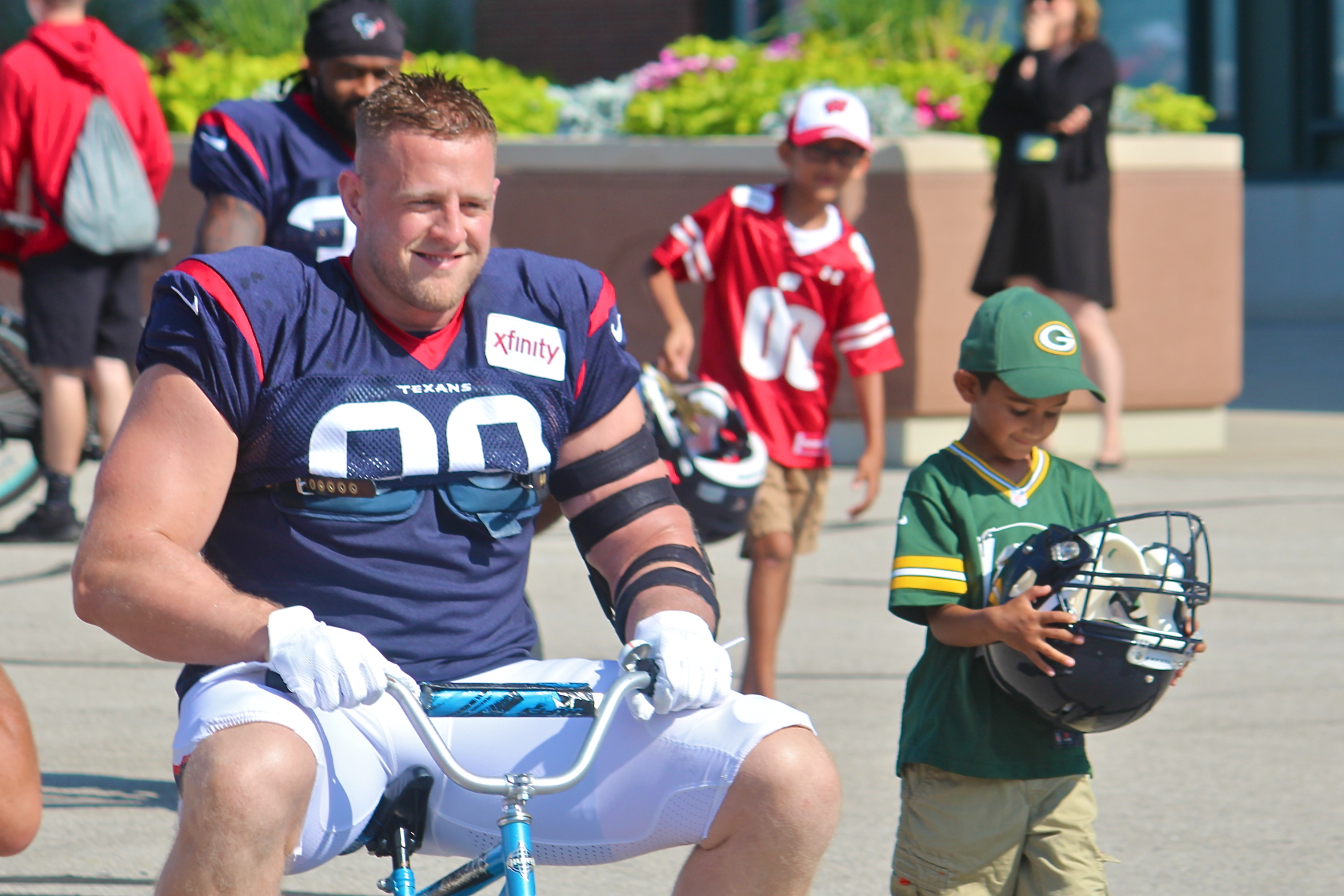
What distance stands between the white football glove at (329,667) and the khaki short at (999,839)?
3.58 ft

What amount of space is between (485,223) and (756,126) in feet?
22.3

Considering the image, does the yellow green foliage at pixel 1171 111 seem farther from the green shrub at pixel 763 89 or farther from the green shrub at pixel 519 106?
the green shrub at pixel 519 106

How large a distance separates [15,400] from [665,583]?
17.6 feet

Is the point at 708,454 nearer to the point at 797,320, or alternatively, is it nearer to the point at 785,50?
the point at 797,320

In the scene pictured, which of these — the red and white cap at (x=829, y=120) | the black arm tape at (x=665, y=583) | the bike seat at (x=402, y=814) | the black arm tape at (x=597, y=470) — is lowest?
the bike seat at (x=402, y=814)

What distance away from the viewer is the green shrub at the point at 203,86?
1034 cm

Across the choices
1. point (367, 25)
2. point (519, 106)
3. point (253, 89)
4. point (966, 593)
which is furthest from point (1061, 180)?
point (966, 593)

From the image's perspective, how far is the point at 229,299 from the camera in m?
2.83

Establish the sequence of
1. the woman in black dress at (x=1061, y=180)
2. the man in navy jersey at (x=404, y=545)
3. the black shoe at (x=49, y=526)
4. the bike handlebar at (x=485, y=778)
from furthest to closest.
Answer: the woman in black dress at (x=1061, y=180) → the black shoe at (x=49, y=526) → the man in navy jersey at (x=404, y=545) → the bike handlebar at (x=485, y=778)

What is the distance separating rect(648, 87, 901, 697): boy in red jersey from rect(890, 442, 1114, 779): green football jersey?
1.79 m

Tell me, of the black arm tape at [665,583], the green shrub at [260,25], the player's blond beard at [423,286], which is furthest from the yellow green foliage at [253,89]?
the black arm tape at [665,583]

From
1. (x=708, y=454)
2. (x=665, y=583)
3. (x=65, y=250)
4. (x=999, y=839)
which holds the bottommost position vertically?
(x=999, y=839)

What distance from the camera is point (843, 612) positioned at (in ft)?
21.0

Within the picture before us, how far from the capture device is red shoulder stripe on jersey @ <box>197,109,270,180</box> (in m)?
4.35
